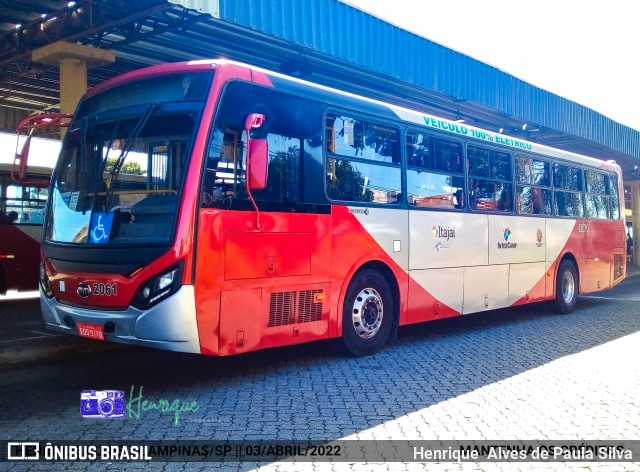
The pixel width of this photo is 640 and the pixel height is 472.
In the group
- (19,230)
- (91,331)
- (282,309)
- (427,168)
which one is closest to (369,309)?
(282,309)

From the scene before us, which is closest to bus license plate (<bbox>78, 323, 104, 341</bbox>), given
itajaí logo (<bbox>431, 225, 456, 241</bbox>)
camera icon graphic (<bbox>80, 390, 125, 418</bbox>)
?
camera icon graphic (<bbox>80, 390, 125, 418</bbox>)

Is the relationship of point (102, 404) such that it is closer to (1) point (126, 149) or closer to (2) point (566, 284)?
(1) point (126, 149)

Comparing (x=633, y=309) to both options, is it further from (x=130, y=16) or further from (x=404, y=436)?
(x=130, y=16)

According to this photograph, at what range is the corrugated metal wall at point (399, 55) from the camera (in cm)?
1121

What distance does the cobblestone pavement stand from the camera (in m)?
4.80

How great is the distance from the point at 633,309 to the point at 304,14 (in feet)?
29.9

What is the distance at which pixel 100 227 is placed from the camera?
5965 millimetres

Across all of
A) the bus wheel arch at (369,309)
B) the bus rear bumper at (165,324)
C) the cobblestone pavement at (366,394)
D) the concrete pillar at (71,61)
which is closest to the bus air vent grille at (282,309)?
the cobblestone pavement at (366,394)

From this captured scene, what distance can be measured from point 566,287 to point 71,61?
11.1 m

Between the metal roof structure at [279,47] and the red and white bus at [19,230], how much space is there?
281 cm

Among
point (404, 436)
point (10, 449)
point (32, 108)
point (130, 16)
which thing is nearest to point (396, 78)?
point (130, 16)

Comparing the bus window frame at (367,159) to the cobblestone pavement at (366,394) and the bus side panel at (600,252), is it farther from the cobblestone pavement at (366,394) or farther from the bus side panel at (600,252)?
the bus side panel at (600,252)

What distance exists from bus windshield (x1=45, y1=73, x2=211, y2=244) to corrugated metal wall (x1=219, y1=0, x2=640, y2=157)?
459cm

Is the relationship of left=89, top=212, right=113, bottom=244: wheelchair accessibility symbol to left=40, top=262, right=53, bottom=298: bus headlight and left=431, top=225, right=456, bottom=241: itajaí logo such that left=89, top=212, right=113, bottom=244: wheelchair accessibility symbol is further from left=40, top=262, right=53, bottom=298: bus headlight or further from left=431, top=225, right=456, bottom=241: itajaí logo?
left=431, top=225, right=456, bottom=241: itajaí logo
